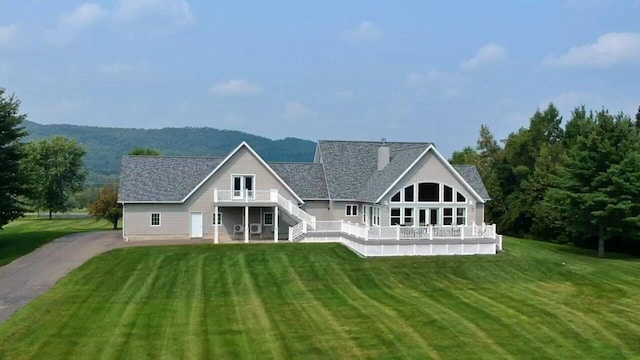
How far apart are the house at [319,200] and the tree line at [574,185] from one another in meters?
5.63

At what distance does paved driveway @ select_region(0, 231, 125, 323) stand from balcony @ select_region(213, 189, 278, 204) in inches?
255

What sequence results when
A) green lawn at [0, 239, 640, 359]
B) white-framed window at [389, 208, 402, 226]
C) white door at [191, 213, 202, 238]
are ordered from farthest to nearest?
white door at [191, 213, 202, 238] → white-framed window at [389, 208, 402, 226] → green lawn at [0, 239, 640, 359]

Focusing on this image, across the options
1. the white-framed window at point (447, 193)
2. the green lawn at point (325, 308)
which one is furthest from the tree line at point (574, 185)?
the white-framed window at point (447, 193)

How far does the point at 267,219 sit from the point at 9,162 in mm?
16105

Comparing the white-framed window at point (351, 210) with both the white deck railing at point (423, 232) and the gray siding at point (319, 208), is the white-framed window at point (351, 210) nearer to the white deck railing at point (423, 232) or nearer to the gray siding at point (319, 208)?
the gray siding at point (319, 208)

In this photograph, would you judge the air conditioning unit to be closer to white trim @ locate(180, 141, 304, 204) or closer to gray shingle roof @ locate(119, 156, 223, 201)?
white trim @ locate(180, 141, 304, 204)

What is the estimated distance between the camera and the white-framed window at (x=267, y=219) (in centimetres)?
4178

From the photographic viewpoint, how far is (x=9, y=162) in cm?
3800

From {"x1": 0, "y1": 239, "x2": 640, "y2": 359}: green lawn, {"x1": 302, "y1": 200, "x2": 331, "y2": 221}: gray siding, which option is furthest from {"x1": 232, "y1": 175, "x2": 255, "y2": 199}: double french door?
{"x1": 0, "y1": 239, "x2": 640, "y2": 359}: green lawn

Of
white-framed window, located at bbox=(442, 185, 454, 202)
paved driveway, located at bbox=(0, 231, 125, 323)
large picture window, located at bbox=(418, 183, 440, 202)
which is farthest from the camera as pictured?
white-framed window, located at bbox=(442, 185, 454, 202)

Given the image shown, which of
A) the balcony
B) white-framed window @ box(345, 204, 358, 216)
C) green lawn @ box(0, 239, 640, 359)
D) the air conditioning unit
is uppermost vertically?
the balcony

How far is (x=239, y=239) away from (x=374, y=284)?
15597mm

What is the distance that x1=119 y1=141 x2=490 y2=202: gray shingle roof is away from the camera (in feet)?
130

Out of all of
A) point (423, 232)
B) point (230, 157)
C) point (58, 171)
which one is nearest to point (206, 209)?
point (230, 157)
